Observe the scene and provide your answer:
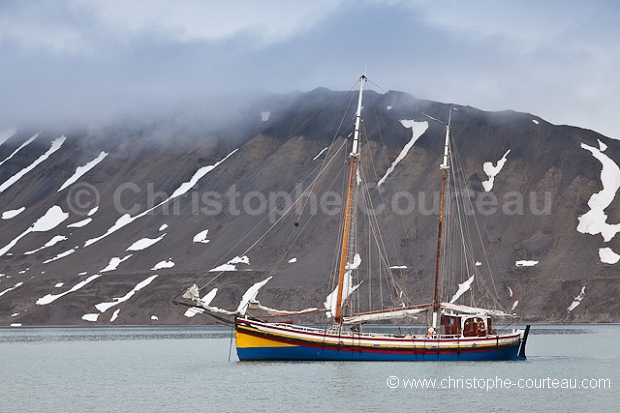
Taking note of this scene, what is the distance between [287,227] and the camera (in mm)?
181125

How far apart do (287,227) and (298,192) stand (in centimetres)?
Result: 1681

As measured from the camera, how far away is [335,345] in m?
61.5

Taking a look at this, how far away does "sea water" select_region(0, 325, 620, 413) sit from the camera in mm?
44469

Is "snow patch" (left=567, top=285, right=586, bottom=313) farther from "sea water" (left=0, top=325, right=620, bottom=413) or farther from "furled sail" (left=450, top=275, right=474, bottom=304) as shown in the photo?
"sea water" (left=0, top=325, right=620, bottom=413)

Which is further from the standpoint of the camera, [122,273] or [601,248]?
[122,273]

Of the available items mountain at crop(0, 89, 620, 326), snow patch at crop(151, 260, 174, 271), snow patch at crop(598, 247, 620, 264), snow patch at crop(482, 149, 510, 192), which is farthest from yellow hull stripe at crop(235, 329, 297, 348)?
snow patch at crop(482, 149, 510, 192)

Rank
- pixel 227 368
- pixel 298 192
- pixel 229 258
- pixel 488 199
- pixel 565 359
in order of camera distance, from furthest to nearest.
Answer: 1. pixel 298 192
2. pixel 488 199
3. pixel 229 258
4. pixel 565 359
5. pixel 227 368

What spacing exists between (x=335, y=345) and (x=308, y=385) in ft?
33.2

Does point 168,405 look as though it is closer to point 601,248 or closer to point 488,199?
point 601,248

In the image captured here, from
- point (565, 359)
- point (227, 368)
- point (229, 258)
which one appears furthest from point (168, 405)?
point (229, 258)

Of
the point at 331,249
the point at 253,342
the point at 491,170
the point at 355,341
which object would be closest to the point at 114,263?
the point at 331,249

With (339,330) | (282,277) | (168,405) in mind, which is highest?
(282,277)

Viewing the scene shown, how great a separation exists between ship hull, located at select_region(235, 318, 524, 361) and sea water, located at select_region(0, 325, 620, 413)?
0.66 m

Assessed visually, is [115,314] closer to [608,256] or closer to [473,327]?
[608,256]
